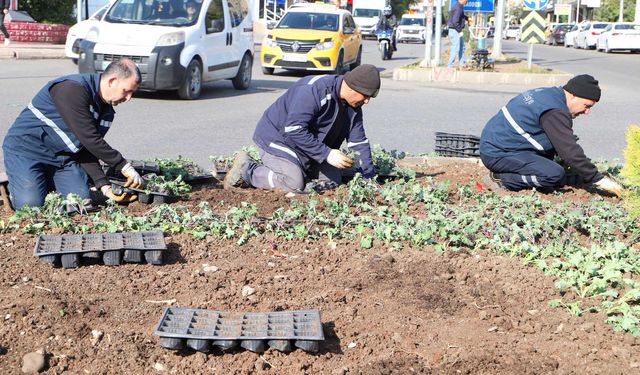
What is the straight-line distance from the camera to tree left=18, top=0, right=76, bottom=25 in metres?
32.6

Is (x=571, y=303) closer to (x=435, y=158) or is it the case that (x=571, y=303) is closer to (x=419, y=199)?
(x=419, y=199)

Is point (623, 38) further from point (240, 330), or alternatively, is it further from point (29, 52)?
point (240, 330)

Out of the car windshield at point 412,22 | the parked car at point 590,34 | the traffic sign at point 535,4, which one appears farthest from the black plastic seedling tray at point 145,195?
the car windshield at point 412,22

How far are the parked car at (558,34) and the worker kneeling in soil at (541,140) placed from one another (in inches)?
2172

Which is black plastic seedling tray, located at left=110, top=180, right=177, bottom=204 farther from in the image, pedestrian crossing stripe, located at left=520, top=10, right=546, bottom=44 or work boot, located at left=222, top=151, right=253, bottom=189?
pedestrian crossing stripe, located at left=520, top=10, right=546, bottom=44

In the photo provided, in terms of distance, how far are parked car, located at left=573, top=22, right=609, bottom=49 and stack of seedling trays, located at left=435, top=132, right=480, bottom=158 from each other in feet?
141

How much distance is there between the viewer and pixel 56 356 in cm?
388

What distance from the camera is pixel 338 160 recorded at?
7137 mm

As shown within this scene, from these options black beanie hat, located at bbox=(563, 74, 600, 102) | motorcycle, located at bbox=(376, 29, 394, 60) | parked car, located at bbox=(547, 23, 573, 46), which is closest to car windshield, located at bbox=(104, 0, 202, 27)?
black beanie hat, located at bbox=(563, 74, 600, 102)

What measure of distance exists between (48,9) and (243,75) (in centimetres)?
1811

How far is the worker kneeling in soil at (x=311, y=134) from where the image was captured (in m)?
7.14

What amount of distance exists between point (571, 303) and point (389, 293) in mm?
968

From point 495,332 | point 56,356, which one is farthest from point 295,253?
point 56,356

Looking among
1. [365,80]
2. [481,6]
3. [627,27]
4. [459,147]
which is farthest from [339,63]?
[627,27]
